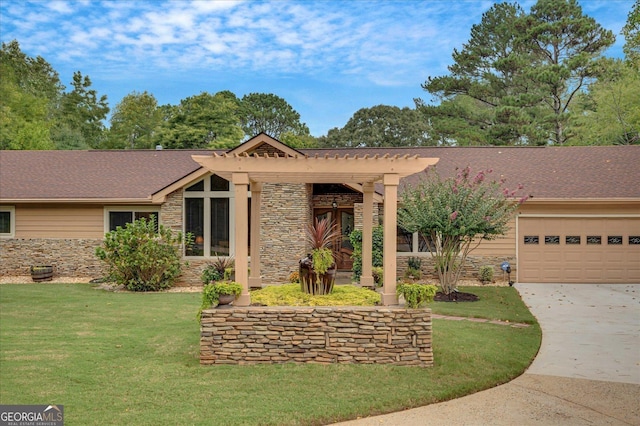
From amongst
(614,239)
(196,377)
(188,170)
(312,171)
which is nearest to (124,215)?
(188,170)

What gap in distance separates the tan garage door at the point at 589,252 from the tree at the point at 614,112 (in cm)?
1155

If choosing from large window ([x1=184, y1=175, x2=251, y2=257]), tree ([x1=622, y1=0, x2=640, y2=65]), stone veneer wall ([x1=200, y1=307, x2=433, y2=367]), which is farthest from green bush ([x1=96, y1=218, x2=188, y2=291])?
tree ([x1=622, y1=0, x2=640, y2=65])

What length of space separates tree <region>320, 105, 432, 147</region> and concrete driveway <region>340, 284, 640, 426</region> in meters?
28.1

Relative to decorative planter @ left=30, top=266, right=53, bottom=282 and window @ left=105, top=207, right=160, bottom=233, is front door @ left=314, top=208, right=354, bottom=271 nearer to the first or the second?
window @ left=105, top=207, right=160, bottom=233

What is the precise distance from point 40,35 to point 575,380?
146 feet

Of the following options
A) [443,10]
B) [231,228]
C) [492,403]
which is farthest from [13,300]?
[443,10]

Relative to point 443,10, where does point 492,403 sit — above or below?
below

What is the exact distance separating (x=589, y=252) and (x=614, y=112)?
14.2 metres

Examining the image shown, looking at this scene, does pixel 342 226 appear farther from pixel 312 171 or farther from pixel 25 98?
pixel 25 98

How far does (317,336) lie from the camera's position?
6.97 metres

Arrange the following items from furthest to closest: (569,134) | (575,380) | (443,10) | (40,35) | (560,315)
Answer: (40,35) < (569,134) < (443,10) < (560,315) < (575,380)

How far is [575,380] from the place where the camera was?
20.9 ft

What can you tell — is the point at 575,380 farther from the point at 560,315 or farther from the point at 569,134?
the point at 569,134

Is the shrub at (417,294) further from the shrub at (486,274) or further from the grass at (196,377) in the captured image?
the shrub at (486,274)
